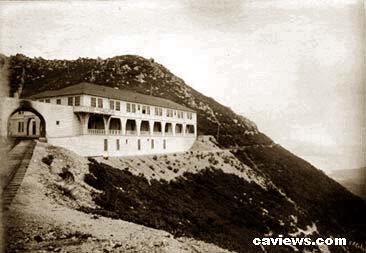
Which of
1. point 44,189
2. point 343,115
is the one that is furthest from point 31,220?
point 343,115

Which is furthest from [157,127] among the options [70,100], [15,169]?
[15,169]

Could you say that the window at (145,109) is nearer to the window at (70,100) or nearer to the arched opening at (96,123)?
the arched opening at (96,123)

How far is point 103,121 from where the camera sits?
2502cm

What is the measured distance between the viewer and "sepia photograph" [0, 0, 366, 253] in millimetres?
10789

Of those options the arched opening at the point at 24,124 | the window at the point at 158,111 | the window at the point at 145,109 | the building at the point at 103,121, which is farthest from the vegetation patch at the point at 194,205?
the arched opening at the point at 24,124

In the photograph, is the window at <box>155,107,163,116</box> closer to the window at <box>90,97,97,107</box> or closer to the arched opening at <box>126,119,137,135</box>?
the arched opening at <box>126,119,137,135</box>

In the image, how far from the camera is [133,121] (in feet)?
95.4

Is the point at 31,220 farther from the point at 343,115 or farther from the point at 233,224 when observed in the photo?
the point at 343,115

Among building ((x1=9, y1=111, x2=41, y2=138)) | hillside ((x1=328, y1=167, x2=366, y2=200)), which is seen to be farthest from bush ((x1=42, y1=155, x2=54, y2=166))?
hillside ((x1=328, y1=167, x2=366, y2=200))

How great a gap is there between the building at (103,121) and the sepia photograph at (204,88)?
135 mm

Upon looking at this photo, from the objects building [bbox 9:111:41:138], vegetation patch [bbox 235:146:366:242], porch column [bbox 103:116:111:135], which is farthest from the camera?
building [bbox 9:111:41:138]

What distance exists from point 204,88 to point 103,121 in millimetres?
10199

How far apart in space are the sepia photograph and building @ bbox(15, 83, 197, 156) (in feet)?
0.44

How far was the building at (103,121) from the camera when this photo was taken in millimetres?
19875
